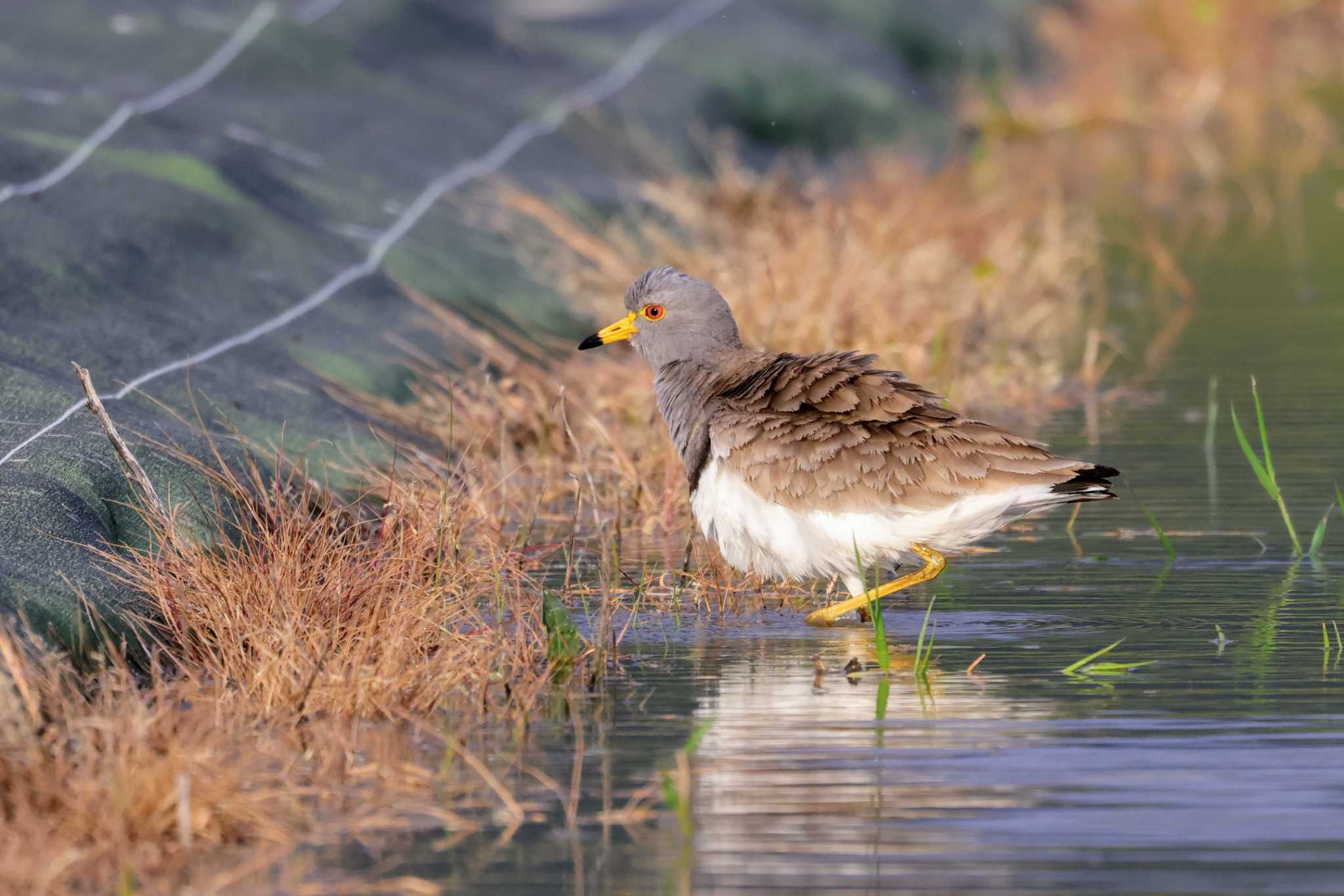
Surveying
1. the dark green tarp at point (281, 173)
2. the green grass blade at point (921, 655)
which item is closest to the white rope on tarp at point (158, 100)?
the dark green tarp at point (281, 173)

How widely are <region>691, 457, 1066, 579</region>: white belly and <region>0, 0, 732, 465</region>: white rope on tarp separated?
234cm

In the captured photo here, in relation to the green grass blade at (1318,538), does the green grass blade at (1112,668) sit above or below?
below

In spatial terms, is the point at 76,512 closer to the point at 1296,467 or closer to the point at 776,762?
the point at 776,762

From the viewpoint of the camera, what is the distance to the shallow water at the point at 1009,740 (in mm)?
5758

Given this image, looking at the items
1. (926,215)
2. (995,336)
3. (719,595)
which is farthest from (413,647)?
(926,215)

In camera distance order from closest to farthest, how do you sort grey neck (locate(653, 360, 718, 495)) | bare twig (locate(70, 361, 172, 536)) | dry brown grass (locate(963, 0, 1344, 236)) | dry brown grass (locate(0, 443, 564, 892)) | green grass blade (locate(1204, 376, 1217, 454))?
dry brown grass (locate(0, 443, 564, 892))
bare twig (locate(70, 361, 172, 536))
grey neck (locate(653, 360, 718, 495))
green grass blade (locate(1204, 376, 1217, 454))
dry brown grass (locate(963, 0, 1344, 236))

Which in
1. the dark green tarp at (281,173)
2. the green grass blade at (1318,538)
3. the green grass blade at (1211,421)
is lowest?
the green grass blade at (1318,538)

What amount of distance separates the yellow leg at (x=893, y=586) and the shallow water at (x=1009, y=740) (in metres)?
0.12

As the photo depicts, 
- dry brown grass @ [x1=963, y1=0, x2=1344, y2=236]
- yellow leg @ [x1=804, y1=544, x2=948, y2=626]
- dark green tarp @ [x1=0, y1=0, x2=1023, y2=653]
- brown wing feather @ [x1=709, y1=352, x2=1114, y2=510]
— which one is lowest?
yellow leg @ [x1=804, y1=544, x2=948, y2=626]

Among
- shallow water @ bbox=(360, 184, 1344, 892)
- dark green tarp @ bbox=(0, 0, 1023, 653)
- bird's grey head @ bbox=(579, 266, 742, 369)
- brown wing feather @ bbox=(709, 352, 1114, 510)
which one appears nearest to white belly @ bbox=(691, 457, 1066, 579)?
brown wing feather @ bbox=(709, 352, 1114, 510)

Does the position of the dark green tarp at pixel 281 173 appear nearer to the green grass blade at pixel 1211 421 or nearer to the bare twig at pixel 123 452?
the bare twig at pixel 123 452

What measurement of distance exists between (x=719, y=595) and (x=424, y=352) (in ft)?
14.6

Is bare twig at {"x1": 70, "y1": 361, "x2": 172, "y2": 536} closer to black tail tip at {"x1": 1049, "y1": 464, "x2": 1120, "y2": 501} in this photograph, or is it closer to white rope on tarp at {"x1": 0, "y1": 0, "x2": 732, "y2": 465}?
white rope on tarp at {"x1": 0, "y1": 0, "x2": 732, "y2": 465}

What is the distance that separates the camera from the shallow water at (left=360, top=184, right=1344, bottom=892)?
576 cm
